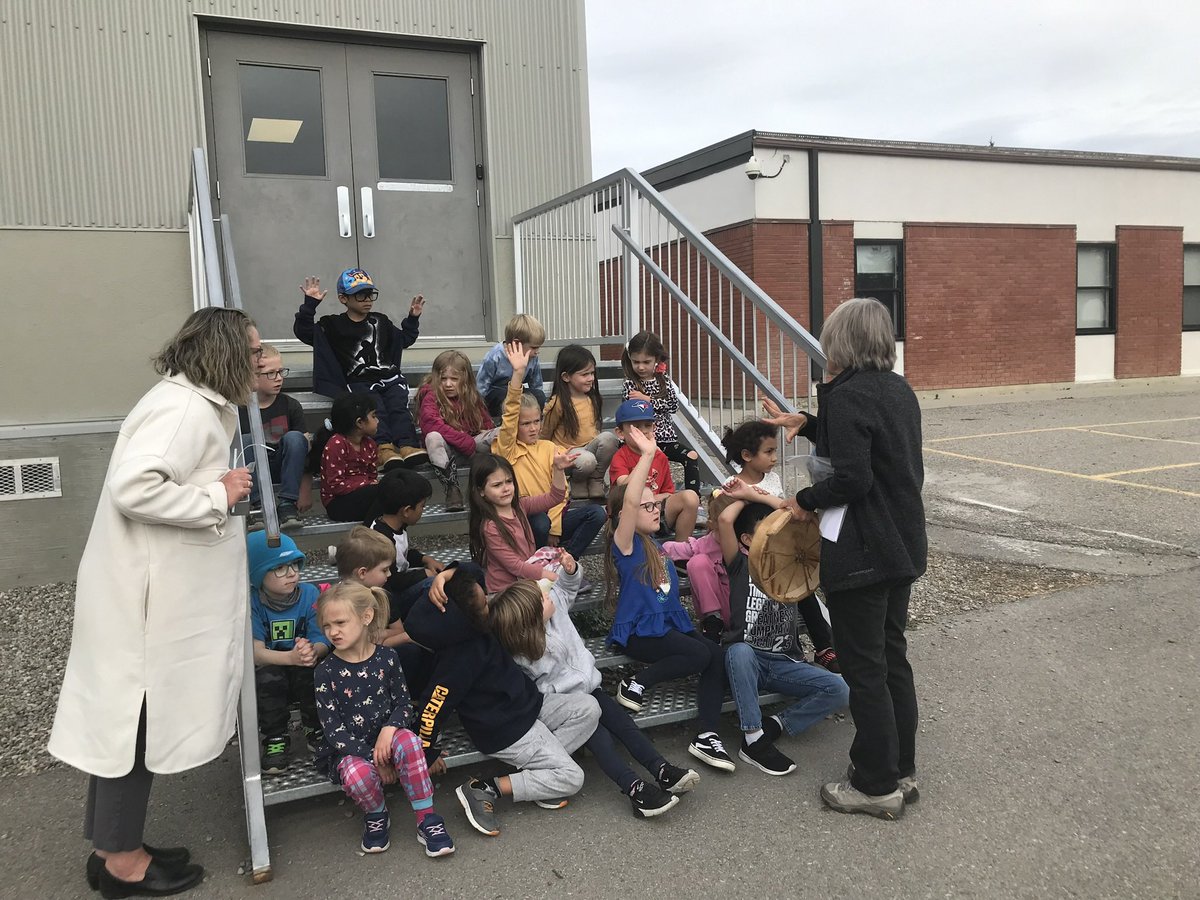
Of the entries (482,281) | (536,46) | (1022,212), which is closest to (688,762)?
(482,281)

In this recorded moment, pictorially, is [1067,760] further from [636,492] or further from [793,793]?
[636,492]

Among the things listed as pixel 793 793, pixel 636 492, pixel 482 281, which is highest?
pixel 482 281

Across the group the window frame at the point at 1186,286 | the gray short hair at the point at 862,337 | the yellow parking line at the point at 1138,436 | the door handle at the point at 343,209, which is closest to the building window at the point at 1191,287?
the window frame at the point at 1186,286

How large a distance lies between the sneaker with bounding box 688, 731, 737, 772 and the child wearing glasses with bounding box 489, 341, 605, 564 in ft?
3.78

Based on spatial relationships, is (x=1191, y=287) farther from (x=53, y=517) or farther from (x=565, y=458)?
(x=53, y=517)

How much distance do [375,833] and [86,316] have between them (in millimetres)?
4459

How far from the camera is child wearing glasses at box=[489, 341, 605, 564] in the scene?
14.7 ft

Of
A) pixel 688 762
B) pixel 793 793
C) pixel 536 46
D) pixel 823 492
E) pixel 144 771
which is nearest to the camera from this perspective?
pixel 144 771

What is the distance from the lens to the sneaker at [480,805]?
3084mm

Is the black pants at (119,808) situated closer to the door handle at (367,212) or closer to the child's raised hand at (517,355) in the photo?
the child's raised hand at (517,355)

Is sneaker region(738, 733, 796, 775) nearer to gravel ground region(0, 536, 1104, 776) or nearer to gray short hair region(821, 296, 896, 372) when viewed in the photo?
gravel ground region(0, 536, 1104, 776)

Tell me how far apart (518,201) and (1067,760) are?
5267mm

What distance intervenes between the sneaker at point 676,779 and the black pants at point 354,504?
1894 mm

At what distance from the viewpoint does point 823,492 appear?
309cm
